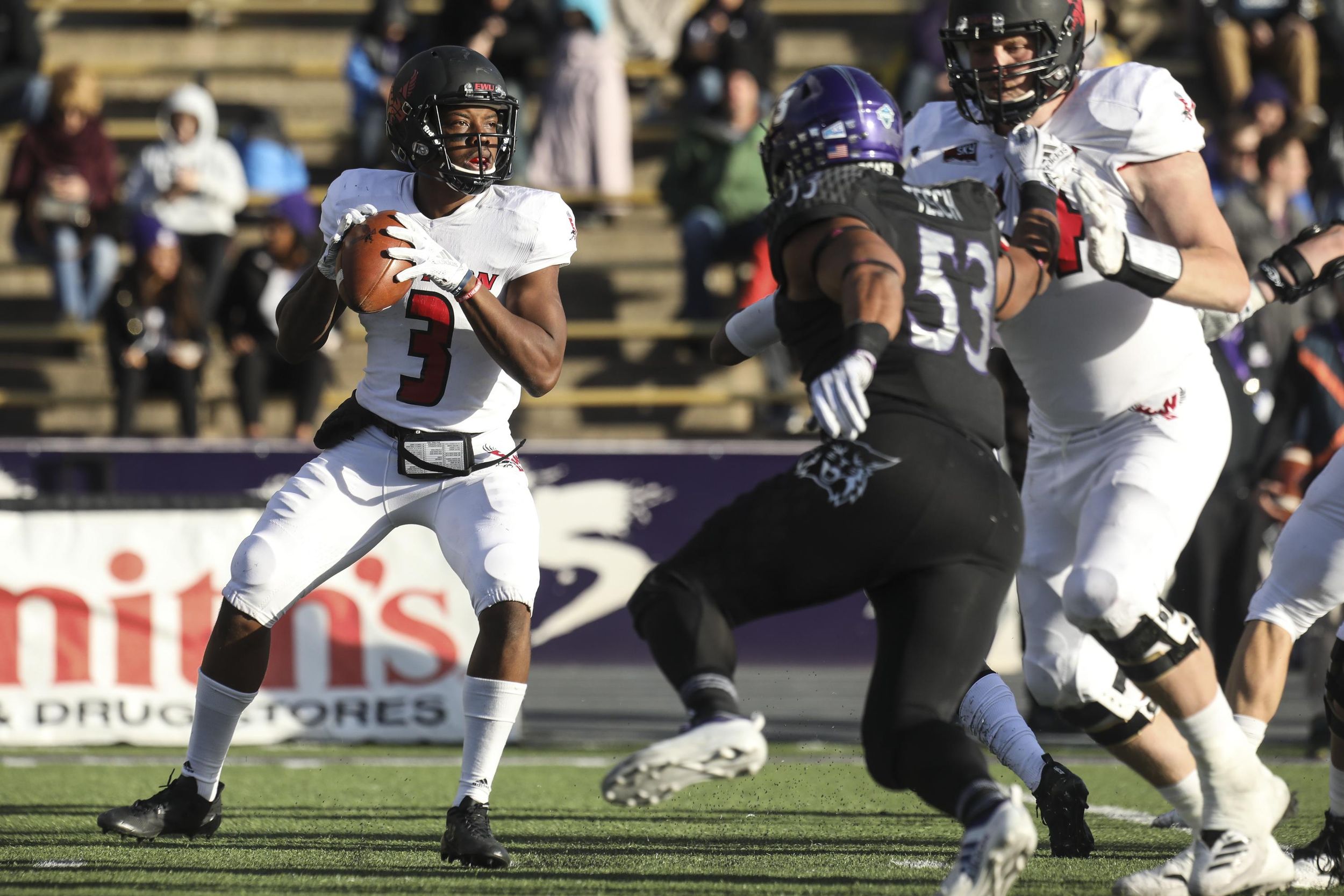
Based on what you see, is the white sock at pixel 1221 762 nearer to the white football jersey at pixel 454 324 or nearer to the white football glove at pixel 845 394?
the white football glove at pixel 845 394

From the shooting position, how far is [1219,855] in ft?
11.7

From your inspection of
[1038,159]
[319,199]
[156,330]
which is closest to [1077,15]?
[1038,159]

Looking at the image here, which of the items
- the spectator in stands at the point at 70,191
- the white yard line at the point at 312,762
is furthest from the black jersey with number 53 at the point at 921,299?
the spectator in stands at the point at 70,191

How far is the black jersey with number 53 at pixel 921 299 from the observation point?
10.5 feet

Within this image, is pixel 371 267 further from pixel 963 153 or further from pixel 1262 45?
pixel 1262 45

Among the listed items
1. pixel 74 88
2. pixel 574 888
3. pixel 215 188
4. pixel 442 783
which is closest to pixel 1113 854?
pixel 574 888

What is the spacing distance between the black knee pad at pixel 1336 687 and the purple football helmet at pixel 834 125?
1.67 meters

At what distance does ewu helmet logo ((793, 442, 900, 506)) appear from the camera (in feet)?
10.2

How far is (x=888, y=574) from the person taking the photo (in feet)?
10.4

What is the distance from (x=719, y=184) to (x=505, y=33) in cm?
189

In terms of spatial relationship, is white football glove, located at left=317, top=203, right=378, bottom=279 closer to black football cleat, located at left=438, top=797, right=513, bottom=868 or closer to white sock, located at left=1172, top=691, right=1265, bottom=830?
black football cleat, located at left=438, top=797, right=513, bottom=868

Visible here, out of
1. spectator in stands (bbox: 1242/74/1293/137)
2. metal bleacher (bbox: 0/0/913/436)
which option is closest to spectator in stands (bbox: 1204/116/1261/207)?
spectator in stands (bbox: 1242/74/1293/137)

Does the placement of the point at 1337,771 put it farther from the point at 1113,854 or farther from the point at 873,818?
the point at 873,818

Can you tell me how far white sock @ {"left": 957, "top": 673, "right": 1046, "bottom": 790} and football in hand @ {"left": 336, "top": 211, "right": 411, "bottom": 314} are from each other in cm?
173
